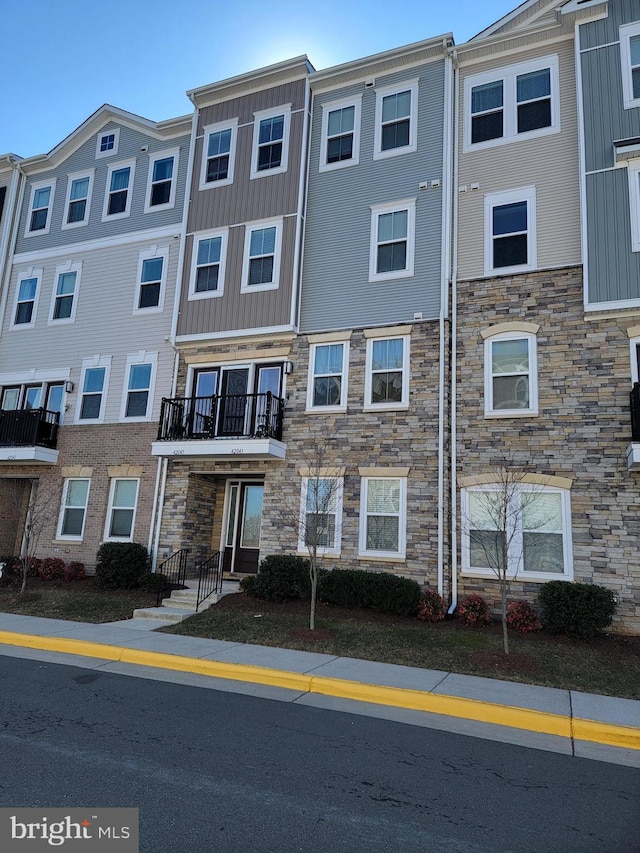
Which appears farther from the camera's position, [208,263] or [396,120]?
[208,263]

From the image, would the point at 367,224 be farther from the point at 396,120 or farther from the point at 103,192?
the point at 103,192

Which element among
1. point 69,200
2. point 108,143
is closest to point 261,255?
point 108,143

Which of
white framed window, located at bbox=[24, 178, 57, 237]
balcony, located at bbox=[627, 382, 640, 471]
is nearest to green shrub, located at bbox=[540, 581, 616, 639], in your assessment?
balcony, located at bbox=[627, 382, 640, 471]

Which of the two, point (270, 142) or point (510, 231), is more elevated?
point (270, 142)

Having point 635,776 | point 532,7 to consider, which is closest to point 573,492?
point 635,776

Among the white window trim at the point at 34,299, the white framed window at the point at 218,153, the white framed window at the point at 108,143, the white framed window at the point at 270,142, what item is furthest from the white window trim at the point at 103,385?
the white framed window at the point at 108,143

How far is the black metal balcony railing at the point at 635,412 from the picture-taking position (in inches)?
430

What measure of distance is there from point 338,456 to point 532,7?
39.8 ft

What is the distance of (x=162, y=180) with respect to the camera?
17797mm

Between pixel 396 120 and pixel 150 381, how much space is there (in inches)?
365

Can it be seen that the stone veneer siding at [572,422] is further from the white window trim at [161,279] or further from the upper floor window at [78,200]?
the upper floor window at [78,200]

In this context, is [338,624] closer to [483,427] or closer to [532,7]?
[483,427]

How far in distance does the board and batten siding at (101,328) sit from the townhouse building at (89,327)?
4 cm

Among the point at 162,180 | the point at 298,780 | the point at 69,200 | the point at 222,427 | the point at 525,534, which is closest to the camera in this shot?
the point at 298,780
